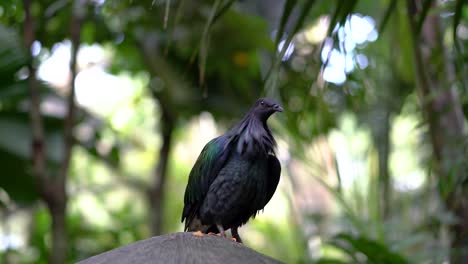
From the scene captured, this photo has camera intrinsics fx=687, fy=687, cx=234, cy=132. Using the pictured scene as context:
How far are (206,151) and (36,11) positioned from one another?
10.4ft

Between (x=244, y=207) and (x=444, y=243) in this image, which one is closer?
(x=244, y=207)

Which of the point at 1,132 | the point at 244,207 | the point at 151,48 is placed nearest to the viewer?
the point at 244,207

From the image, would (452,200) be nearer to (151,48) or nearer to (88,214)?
(151,48)

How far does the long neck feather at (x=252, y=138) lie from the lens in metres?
2.53

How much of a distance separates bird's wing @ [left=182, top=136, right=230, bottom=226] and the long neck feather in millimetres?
48

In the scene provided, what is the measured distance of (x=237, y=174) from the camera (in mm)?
2518

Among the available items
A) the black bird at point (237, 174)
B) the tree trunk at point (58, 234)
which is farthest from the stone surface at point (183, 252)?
the tree trunk at point (58, 234)

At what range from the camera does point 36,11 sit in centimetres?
525

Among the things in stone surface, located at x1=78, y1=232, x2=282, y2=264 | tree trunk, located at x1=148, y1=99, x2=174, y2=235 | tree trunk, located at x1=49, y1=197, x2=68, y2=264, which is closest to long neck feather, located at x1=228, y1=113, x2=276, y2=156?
stone surface, located at x1=78, y1=232, x2=282, y2=264

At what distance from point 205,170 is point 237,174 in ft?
0.52

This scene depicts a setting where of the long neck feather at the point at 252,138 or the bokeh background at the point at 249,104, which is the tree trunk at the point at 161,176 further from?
the long neck feather at the point at 252,138

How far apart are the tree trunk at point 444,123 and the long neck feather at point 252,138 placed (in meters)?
0.92

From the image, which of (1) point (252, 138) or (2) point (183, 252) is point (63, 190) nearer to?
(1) point (252, 138)

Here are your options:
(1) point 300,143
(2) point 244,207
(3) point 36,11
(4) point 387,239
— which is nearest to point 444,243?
(4) point 387,239
